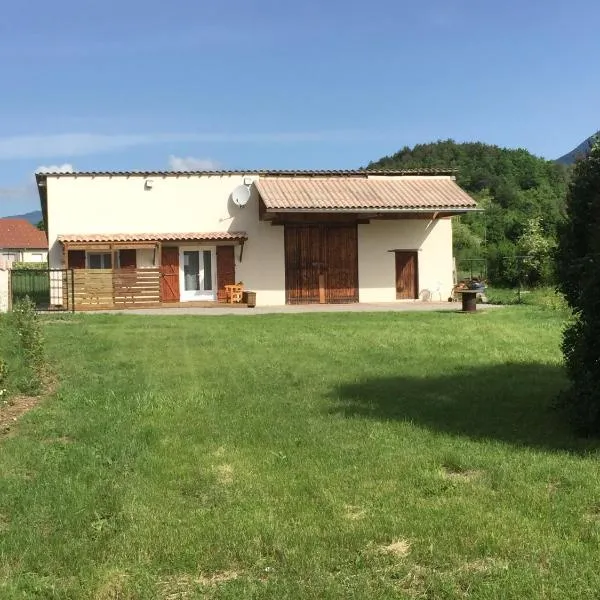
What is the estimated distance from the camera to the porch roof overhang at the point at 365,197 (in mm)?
25375

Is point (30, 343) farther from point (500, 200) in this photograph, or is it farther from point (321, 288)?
point (500, 200)

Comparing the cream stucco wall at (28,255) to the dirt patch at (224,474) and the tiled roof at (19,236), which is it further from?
the dirt patch at (224,474)

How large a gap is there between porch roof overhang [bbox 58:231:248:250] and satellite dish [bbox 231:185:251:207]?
112cm

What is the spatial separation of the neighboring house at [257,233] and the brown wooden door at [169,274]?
0.04 m

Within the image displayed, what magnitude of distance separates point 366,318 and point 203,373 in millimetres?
8523

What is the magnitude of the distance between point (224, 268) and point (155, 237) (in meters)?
2.84

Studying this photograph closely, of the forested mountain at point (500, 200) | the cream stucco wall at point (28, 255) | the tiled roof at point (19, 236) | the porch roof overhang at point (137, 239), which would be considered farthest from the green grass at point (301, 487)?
the tiled roof at point (19, 236)

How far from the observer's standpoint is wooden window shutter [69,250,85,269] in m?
25.9

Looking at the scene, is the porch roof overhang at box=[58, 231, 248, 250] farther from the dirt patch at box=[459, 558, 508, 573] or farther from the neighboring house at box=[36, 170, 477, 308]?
the dirt patch at box=[459, 558, 508, 573]

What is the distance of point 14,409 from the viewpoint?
7.61 m

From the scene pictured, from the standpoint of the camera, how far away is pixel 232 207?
27.0m


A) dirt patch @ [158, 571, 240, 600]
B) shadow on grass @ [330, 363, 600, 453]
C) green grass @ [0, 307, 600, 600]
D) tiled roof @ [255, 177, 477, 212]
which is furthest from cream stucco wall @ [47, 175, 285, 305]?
dirt patch @ [158, 571, 240, 600]

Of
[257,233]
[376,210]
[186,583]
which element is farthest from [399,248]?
[186,583]

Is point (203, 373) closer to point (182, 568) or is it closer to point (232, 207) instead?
point (182, 568)
